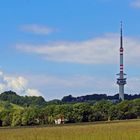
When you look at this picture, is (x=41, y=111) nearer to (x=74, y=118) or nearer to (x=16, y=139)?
(x=74, y=118)

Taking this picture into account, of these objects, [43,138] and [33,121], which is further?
[33,121]

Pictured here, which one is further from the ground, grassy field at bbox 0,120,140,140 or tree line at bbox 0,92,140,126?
tree line at bbox 0,92,140,126

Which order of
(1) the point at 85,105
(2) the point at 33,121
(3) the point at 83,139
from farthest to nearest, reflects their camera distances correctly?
(1) the point at 85,105
(2) the point at 33,121
(3) the point at 83,139

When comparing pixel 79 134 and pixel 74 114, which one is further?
pixel 74 114

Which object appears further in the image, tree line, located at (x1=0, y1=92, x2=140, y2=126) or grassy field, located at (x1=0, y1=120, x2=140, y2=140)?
tree line, located at (x1=0, y1=92, x2=140, y2=126)

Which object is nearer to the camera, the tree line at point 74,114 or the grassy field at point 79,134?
the grassy field at point 79,134

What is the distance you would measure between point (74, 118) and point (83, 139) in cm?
9123

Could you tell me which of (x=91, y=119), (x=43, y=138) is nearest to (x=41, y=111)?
(x=91, y=119)

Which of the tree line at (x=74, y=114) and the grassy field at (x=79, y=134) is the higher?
the tree line at (x=74, y=114)

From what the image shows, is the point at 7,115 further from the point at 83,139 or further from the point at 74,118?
the point at 83,139

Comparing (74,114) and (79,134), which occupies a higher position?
(74,114)

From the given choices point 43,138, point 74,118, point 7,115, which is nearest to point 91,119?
point 74,118

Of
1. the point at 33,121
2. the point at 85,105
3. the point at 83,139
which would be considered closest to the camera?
the point at 83,139

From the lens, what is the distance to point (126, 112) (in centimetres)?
13175
